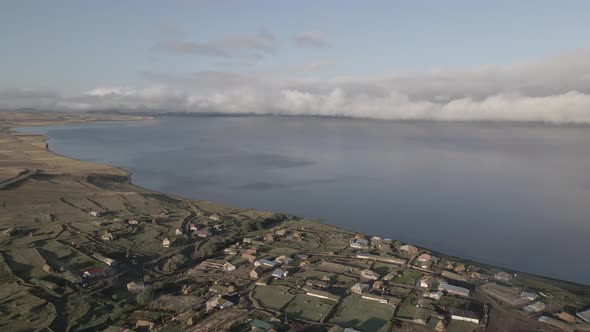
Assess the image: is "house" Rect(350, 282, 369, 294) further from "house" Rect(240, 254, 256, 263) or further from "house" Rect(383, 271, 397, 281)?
"house" Rect(240, 254, 256, 263)

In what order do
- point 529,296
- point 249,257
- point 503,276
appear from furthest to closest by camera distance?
point 249,257 → point 503,276 → point 529,296

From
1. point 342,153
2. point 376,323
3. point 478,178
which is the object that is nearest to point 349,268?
point 376,323

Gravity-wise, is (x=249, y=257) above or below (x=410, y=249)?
below

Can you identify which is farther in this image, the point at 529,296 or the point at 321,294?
the point at 321,294

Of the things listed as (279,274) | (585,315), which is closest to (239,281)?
(279,274)

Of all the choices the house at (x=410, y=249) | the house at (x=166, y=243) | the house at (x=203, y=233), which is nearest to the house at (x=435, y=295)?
the house at (x=410, y=249)

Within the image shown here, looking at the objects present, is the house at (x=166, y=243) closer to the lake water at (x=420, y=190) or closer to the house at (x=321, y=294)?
the house at (x=321, y=294)

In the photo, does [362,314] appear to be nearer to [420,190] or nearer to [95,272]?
[95,272]
